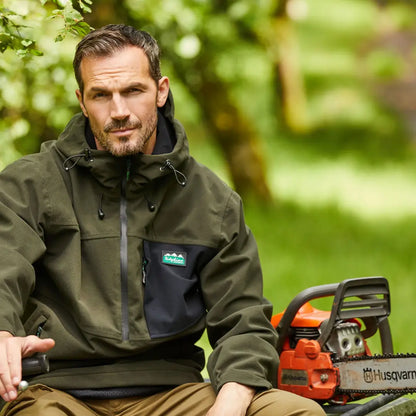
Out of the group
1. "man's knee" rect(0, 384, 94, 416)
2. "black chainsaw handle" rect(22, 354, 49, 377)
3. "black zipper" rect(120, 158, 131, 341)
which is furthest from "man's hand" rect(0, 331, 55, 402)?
"black zipper" rect(120, 158, 131, 341)

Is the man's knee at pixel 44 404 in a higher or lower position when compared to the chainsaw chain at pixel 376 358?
higher

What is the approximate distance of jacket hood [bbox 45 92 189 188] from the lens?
3238 mm

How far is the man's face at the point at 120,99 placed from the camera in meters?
3.23

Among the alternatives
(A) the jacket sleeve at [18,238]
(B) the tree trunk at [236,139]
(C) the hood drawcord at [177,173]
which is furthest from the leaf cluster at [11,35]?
(B) the tree trunk at [236,139]

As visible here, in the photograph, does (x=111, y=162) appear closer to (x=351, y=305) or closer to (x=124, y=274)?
(x=124, y=274)

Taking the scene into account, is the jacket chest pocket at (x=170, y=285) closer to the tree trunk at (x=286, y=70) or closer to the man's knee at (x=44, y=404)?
the man's knee at (x=44, y=404)

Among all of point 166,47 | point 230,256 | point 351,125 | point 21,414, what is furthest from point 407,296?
point 351,125

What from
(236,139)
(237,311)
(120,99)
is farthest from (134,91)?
(236,139)

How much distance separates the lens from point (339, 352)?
3.69 meters

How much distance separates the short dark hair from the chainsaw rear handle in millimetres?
1024

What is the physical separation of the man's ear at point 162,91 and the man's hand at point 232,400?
1029 mm

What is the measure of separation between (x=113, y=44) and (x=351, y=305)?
135 centimetres

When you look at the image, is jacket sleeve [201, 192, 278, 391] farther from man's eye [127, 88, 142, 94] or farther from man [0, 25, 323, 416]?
man's eye [127, 88, 142, 94]

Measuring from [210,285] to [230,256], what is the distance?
12 cm
